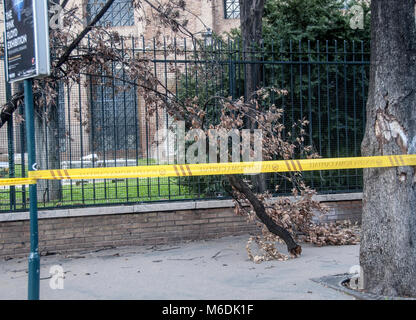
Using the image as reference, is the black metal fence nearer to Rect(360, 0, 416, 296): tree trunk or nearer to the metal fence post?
the metal fence post

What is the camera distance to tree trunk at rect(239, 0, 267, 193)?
31.3ft

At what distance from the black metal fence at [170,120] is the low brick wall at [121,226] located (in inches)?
9.1

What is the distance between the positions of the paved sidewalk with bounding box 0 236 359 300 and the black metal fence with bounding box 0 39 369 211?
3.47 ft

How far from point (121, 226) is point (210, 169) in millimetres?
3359

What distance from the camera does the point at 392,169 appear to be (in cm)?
548

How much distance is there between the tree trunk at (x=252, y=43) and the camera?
9.53 meters
